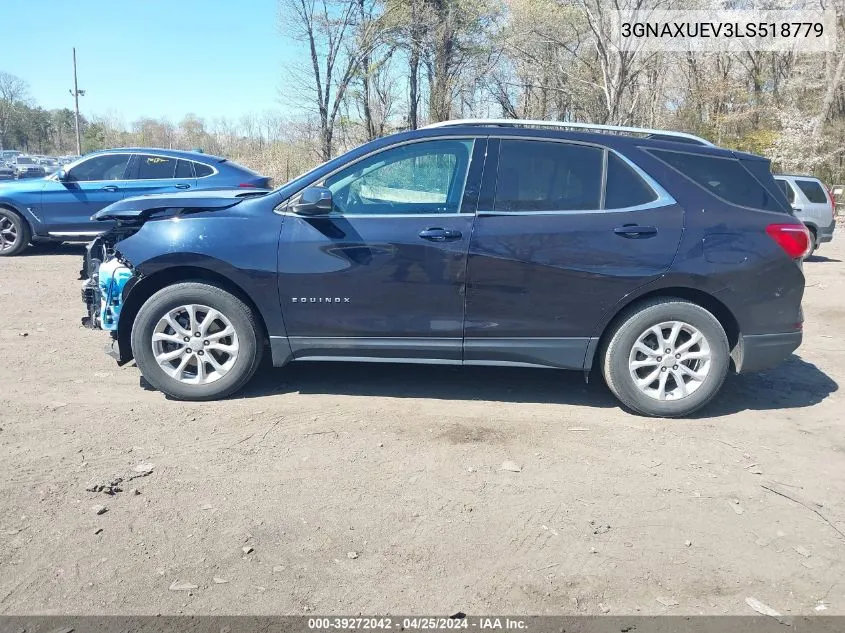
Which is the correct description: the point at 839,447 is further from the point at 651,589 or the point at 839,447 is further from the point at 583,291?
the point at 651,589

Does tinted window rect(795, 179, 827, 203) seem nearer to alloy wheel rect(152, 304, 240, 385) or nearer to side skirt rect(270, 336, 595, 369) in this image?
side skirt rect(270, 336, 595, 369)

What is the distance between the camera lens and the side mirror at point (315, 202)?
4.45m

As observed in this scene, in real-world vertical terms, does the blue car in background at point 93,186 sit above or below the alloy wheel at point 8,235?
above

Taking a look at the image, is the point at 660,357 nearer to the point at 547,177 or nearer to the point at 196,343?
the point at 547,177

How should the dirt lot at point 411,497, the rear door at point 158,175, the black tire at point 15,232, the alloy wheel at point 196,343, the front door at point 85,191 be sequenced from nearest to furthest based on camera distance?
the dirt lot at point 411,497
the alloy wheel at point 196,343
the rear door at point 158,175
the front door at point 85,191
the black tire at point 15,232

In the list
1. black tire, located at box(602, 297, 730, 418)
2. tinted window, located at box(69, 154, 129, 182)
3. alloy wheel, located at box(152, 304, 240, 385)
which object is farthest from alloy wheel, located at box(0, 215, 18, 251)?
black tire, located at box(602, 297, 730, 418)

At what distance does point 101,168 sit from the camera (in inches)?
434

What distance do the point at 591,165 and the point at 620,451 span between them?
1.91m

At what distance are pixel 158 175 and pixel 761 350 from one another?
944cm

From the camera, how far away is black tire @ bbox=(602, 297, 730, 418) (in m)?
4.57

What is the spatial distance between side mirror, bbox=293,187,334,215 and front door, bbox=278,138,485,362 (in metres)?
0.06

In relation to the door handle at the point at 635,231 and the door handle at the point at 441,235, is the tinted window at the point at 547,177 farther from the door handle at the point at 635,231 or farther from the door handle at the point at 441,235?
the door handle at the point at 441,235

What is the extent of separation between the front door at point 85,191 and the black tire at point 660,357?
908 centimetres

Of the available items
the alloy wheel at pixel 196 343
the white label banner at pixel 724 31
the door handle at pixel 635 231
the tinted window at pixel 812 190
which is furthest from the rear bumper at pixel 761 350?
the white label banner at pixel 724 31
